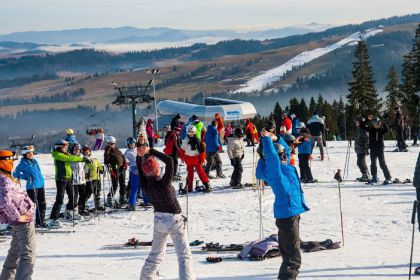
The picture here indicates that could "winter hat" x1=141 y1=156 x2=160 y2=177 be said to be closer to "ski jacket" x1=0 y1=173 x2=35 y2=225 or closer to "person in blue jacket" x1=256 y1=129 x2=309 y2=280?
"person in blue jacket" x1=256 y1=129 x2=309 y2=280

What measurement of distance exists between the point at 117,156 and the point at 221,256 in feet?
18.1

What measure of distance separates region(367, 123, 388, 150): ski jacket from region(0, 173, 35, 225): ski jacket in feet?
33.0

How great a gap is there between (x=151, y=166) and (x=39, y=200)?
5.38 metres

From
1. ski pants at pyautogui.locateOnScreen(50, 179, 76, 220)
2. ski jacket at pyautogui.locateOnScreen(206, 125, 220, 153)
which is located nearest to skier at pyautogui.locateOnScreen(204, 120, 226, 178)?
ski jacket at pyautogui.locateOnScreen(206, 125, 220, 153)

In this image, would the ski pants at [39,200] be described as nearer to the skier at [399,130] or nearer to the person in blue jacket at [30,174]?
the person in blue jacket at [30,174]

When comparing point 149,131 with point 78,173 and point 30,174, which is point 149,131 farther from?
point 30,174

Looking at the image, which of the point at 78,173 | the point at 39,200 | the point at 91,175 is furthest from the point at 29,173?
the point at 91,175

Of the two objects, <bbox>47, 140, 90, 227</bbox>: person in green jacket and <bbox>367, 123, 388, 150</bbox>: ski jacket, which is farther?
<bbox>367, 123, 388, 150</bbox>: ski jacket

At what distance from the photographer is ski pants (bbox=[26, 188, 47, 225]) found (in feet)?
38.0

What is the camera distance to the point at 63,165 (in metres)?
12.4

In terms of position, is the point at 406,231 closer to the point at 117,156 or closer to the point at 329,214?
the point at 329,214

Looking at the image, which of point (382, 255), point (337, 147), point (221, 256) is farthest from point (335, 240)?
point (337, 147)

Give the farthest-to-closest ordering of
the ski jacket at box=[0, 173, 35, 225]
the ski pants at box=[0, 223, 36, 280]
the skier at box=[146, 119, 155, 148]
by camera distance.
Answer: the skier at box=[146, 119, 155, 148] < the ski pants at box=[0, 223, 36, 280] < the ski jacket at box=[0, 173, 35, 225]

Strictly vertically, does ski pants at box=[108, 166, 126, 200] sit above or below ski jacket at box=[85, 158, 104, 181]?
below
